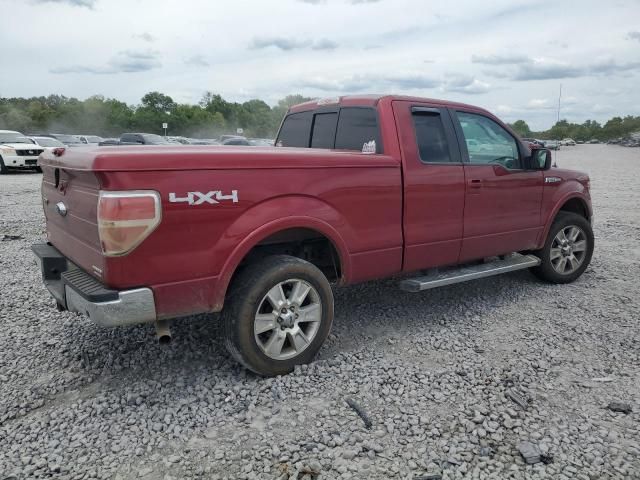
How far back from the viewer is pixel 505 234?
16.7 ft

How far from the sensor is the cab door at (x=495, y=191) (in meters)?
4.73

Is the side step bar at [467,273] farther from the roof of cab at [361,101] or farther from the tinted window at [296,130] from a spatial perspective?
the tinted window at [296,130]

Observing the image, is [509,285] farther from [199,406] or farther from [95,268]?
[95,268]

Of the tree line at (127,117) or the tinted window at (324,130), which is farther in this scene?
the tree line at (127,117)

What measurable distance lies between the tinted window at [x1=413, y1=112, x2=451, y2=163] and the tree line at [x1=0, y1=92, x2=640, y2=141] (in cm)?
4569

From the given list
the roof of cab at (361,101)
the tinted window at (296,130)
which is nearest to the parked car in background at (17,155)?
the tinted window at (296,130)

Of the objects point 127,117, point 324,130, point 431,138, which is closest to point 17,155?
point 324,130

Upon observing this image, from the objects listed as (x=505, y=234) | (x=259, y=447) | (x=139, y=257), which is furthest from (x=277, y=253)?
(x=505, y=234)

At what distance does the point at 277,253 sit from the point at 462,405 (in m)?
1.69

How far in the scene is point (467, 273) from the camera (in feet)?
15.5

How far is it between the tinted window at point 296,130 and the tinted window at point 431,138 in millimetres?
1164

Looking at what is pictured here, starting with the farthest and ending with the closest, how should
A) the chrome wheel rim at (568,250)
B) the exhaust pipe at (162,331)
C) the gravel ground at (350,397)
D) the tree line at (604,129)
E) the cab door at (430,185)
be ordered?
the tree line at (604,129), the chrome wheel rim at (568,250), the cab door at (430,185), the exhaust pipe at (162,331), the gravel ground at (350,397)

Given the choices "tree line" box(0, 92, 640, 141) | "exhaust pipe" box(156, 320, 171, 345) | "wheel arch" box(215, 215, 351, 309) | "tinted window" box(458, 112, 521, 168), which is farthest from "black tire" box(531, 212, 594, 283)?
"tree line" box(0, 92, 640, 141)

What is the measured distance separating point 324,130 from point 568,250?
3.08 metres
